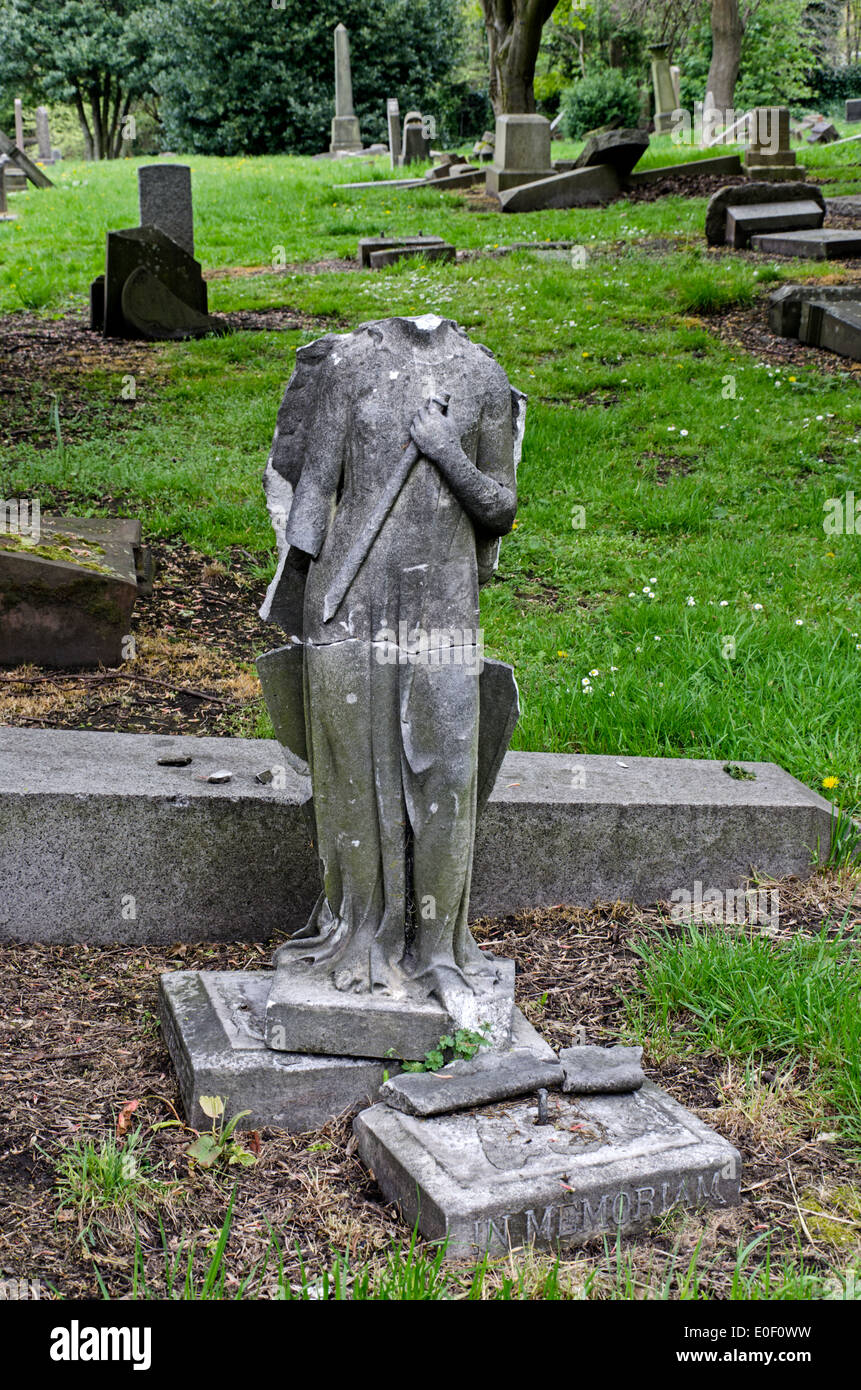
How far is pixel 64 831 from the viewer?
3982 mm

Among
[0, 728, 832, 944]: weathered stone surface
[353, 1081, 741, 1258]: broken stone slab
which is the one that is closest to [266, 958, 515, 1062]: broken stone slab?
[353, 1081, 741, 1258]: broken stone slab

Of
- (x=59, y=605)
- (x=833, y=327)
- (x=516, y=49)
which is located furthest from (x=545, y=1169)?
(x=516, y=49)

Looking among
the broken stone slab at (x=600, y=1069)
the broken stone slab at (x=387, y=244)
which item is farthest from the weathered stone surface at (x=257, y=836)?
the broken stone slab at (x=387, y=244)

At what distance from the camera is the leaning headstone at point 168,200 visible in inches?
523

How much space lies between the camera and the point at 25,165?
25047 millimetres

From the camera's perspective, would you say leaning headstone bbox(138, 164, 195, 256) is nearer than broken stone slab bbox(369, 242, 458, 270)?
Yes

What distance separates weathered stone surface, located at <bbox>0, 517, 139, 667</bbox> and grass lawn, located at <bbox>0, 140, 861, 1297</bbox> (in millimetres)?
470

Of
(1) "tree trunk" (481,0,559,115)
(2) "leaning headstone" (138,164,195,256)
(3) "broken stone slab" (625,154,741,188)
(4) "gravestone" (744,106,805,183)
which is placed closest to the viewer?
(2) "leaning headstone" (138,164,195,256)

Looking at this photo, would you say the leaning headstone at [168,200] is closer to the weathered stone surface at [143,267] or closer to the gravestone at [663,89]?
the weathered stone surface at [143,267]

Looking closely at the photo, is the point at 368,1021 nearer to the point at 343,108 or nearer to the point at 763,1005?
the point at 763,1005

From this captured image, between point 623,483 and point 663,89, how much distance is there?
30.9 meters

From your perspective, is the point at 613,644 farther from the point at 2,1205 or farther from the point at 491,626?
the point at 2,1205

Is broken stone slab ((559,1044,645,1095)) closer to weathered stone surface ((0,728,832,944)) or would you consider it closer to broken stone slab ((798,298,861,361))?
weathered stone surface ((0,728,832,944))

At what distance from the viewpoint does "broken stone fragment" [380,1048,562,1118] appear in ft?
9.91
